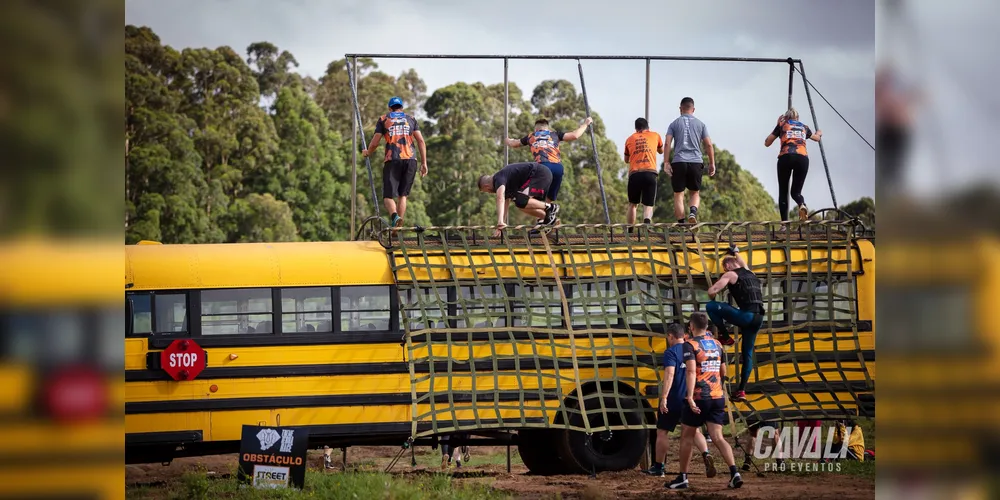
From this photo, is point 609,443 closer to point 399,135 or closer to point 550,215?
point 550,215

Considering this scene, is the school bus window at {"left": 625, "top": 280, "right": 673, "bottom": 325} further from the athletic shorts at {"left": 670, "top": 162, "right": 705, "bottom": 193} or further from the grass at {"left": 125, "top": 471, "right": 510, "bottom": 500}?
the grass at {"left": 125, "top": 471, "right": 510, "bottom": 500}

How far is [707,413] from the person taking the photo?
33.9ft

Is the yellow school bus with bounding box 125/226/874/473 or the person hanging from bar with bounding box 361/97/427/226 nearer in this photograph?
the yellow school bus with bounding box 125/226/874/473

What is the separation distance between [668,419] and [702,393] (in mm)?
630

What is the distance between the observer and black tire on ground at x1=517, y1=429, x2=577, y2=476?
38.5 feet

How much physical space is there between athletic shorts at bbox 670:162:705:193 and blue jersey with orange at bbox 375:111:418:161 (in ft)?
10.7

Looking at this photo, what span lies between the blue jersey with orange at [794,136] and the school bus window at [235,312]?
257 inches

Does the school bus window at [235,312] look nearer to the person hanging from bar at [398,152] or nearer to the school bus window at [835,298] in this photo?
the person hanging from bar at [398,152]
